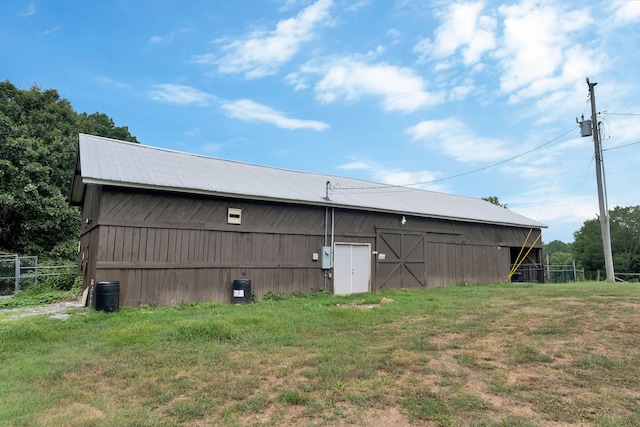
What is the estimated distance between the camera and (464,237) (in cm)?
1703

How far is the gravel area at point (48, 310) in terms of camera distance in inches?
328

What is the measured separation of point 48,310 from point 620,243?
2313 inches

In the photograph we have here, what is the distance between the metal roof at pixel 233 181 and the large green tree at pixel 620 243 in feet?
124

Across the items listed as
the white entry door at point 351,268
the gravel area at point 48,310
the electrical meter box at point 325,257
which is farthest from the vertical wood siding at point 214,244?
the gravel area at point 48,310

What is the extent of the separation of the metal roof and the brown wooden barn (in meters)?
0.05

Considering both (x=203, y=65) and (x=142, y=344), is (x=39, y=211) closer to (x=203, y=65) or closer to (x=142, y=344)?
(x=203, y=65)

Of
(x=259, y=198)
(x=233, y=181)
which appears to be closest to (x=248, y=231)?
(x=259, y=198)

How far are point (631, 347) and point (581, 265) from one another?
5616 centimetres

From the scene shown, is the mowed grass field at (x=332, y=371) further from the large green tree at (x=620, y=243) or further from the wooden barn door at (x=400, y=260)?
the large green tree at (x=620, y=243)

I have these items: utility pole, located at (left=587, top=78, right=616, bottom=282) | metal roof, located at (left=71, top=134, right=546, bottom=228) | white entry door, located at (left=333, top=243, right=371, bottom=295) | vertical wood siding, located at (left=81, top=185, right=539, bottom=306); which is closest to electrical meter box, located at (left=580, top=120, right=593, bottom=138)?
utility pole, located at (left=587, top=78, right=616, bottom=282)

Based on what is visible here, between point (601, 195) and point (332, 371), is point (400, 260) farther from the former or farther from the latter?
point (332, 371)

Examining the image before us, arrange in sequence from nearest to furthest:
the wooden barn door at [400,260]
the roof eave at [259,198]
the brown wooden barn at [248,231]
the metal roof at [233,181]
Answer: the roof eave at [259,198], the brown wooden barn at [248,231], the metal roof at [233,181], the wooden barn door at [400,260]

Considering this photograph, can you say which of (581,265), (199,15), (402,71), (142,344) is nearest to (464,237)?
(402,71)

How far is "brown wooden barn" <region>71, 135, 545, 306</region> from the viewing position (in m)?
9.59
